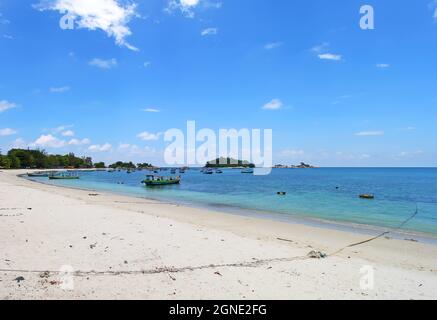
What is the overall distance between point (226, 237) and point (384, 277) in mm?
5601

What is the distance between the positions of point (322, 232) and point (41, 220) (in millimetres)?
12901

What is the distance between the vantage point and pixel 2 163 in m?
149

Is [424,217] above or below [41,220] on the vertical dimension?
below

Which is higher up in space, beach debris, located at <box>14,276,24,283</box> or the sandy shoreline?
beach debris, located at <box>14,276,24,283</box>

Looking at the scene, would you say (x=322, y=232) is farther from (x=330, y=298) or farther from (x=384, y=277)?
(x=330, y=298)

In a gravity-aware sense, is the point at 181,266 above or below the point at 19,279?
below

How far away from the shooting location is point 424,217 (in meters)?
25.0

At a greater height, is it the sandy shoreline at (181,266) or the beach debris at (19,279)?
the beach debris at (19,279)

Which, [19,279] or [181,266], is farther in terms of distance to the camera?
[181,266]

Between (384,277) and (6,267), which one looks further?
(384,277)

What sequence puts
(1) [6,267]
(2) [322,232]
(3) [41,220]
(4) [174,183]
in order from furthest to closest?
(4) [174,183], (2) [322,232], (3) [41,220], (1) [6,267]
